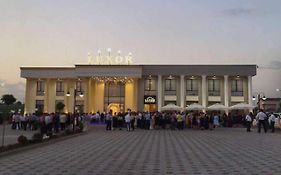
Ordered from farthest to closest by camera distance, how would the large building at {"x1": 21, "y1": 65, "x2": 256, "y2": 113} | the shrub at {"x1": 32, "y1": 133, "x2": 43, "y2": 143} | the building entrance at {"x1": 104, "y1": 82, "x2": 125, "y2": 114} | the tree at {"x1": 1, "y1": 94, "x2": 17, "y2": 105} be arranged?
the building entrance at {"x1": 104, "y1": 82, "x2": 125, "y2": 114}, the large building at {"x1": 21, "y1": 65, "x2": 256, "y2": 113}, the tree at {"x1": 1, "y1": 94, "x2": 17, "y2": 105}, the shrub at {"x1": 32, "y1": 133, "x2": 43, "y2": 143}

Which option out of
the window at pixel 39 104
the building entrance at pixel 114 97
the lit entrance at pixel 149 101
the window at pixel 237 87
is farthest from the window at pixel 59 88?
the window at pixel 237 87

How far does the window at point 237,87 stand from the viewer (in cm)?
6251

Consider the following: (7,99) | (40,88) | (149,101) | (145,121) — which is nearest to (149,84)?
(149,101)

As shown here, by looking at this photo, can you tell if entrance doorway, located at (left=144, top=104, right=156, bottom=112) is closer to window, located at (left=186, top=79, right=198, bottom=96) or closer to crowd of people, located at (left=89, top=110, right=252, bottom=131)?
window, located at (left=186, top=79, right=198, bottom=96)

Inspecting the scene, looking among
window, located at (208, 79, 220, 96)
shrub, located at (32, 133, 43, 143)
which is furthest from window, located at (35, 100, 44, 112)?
shrub, located at (32, 133, 43, 143)

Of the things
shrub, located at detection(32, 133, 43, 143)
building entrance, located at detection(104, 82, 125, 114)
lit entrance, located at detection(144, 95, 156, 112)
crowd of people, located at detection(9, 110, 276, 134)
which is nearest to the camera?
shrub, located at detection(32, 133, 43, 143)

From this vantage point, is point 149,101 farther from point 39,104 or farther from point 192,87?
point 39,104

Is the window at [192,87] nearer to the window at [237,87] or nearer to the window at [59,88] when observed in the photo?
the window at [237,87]

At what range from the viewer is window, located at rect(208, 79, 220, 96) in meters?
63.1

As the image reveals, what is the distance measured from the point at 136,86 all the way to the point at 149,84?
6.79 ft

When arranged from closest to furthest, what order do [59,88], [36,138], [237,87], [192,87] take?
[36,138], [237,87], [192,87], [59,88]

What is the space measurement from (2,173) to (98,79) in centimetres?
5296

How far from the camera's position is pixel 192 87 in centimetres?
6341

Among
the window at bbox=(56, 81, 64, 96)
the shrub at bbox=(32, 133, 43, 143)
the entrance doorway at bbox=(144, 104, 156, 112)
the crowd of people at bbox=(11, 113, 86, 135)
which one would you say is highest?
the window at bbox=(56, 81, 64, 96)
